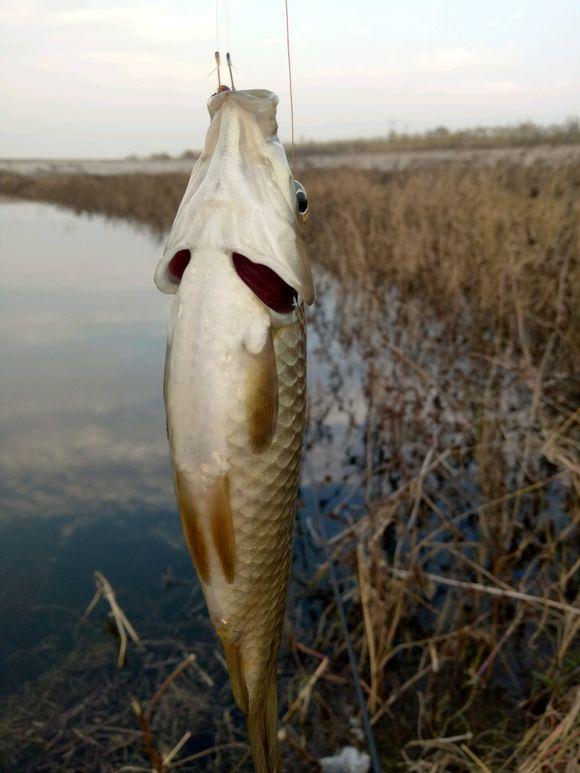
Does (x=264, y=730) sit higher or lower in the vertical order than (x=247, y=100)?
lower

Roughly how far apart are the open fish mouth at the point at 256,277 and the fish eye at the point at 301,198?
142 mm

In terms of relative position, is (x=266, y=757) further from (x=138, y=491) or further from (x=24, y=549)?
(x=138, y=491)

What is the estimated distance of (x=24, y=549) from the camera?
420cm

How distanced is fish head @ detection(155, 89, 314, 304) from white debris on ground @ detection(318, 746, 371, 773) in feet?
8.26

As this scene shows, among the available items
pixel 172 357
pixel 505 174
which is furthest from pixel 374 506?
pixel 505 174

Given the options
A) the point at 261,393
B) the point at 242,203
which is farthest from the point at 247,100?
the point at 261,393

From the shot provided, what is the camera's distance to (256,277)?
3.22 feet

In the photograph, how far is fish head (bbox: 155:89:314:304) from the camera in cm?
93

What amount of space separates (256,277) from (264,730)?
2.67 ft

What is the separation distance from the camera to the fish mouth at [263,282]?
973 millimetres

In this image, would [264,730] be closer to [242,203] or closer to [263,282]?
[263,282]

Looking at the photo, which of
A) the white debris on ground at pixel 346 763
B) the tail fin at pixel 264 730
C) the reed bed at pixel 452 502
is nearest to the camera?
the tail fin at pixel 264 730

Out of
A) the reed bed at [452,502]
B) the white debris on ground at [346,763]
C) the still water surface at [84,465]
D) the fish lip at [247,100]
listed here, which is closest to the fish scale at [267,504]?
the fish lip at [247,100]

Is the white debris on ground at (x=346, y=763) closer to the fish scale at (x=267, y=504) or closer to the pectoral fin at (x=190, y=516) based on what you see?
the fish scale at (x=267, y=504)
